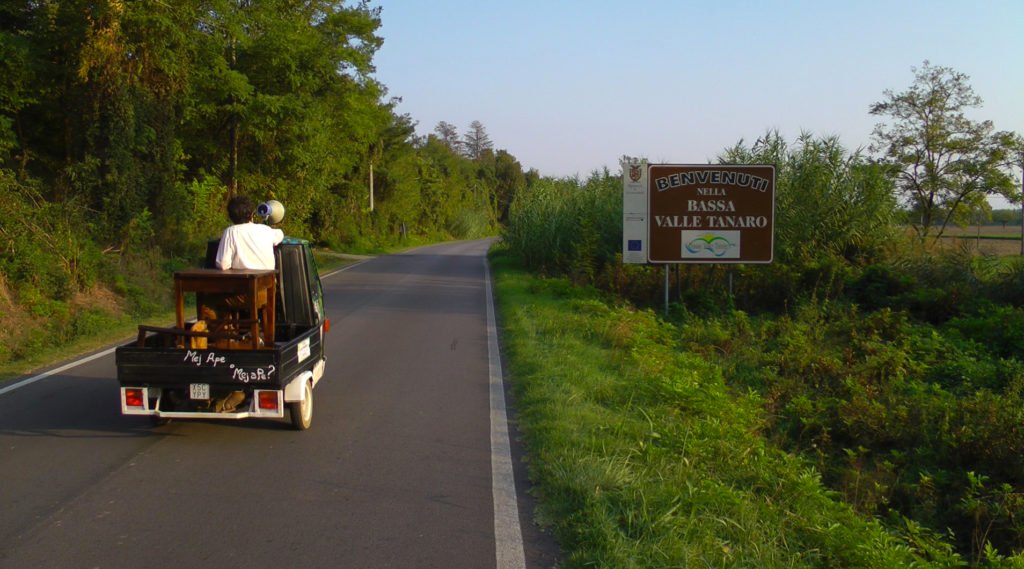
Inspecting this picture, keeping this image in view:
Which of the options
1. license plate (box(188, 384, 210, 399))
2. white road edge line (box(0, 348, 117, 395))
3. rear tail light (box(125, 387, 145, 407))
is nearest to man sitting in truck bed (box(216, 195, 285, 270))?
A: license plate (box(188, 384, 210, 399))

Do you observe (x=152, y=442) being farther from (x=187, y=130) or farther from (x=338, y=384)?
(x=187, y=130)

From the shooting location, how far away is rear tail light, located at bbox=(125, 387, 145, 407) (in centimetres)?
706

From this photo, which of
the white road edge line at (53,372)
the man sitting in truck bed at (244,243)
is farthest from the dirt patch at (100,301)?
the man sitting in truck bed at (244,243)

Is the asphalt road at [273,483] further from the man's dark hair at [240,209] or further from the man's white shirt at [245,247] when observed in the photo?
the man's dark hair at [240,209]

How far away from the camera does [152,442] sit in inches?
290

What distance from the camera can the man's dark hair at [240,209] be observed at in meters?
7.76

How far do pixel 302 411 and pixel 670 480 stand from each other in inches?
134

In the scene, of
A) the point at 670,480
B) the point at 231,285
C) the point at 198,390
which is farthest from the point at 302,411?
the point at 670,480

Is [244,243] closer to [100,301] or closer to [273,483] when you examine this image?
[273,483]

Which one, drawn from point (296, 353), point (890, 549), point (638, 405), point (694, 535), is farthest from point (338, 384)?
point (890, 549)

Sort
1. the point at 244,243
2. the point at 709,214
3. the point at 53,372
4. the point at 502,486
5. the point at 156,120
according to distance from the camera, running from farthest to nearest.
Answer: the point at 156,120 < the point at 709,214 < the point at 53,372 < the point at 244,243 < the point at 502,486

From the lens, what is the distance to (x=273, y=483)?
6.30m

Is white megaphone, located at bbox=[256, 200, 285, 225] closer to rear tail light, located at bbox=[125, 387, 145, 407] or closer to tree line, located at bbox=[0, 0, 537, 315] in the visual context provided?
rear tail light, located at bbox=[125, 387, 145, 407]

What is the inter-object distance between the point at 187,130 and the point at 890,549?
2691 cm
